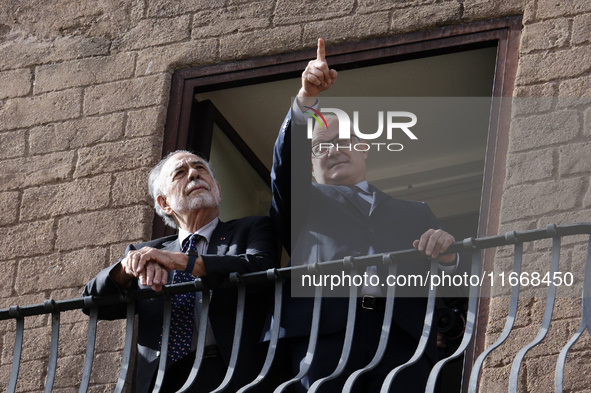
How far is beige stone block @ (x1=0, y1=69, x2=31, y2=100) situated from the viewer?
6480 mm

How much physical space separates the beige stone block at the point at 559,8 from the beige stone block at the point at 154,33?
181 cm

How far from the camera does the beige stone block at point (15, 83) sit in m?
6.48

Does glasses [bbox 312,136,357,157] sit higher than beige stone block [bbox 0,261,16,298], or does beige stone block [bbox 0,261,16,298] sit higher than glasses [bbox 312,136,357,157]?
glasses [bbox 312,136,357,157]

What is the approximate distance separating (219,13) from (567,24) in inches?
70.7

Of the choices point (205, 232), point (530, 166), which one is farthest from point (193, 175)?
point (530, 166)

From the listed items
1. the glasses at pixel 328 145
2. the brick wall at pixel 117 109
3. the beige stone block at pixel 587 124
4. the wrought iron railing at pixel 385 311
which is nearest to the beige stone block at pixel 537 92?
the brick wall at pixel 117 109

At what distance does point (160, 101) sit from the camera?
617cm

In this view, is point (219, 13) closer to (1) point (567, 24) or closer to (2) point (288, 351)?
(1) point (567, 24)

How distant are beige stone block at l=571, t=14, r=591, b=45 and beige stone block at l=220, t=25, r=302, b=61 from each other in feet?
4.47

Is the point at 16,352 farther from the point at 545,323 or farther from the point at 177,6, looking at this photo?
the point at 177,6

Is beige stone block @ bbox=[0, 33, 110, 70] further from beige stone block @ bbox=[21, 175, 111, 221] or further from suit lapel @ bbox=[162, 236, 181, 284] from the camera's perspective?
suit lapel @ bbox=[162, 236, 181, 284]

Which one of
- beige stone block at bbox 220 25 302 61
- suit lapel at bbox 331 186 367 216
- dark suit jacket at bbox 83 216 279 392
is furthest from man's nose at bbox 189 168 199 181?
beige stone block at bbox 220 25 302 61

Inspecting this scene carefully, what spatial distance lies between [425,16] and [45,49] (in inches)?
81.7

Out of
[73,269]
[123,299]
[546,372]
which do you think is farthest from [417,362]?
[73,269]
